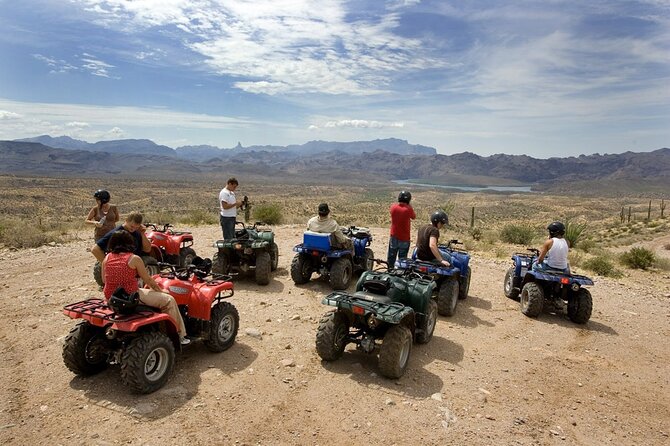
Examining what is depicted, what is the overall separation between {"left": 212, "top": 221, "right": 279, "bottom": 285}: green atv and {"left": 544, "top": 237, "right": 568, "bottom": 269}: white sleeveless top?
5.64m

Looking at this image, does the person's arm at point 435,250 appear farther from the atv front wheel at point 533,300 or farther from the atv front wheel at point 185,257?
the atv front wheel at point 185,257

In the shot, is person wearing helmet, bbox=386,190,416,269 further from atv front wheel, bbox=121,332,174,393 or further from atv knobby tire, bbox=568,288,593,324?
→ atv front wheel, bbox=121,332,174,393

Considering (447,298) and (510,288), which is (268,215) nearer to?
(510,288)

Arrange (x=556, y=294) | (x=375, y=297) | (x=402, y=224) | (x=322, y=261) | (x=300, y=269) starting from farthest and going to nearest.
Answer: (x=300, y=269) → (x=322, y=261) → (x=402, y=224) → (x=556, y=294) → (x=375, y=297)

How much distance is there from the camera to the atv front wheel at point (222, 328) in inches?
227

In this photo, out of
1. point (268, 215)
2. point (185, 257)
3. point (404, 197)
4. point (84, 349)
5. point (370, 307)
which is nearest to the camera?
point (84, 349)

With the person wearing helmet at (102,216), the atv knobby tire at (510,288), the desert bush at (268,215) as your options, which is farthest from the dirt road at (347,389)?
the desert bush at (268,215)

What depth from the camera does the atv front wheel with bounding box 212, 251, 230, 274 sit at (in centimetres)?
940

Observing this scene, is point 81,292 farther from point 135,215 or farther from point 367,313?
point 367,313

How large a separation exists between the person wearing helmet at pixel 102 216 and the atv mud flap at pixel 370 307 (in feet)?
14.5

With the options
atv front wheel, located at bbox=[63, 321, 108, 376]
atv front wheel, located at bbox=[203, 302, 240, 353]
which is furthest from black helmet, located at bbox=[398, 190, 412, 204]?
atv front wheel, located at bbox=[63, 321, 108, 376]

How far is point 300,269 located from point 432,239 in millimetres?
3001

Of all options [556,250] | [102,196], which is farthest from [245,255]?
[556,250]

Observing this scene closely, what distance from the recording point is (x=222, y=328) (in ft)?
19.5
